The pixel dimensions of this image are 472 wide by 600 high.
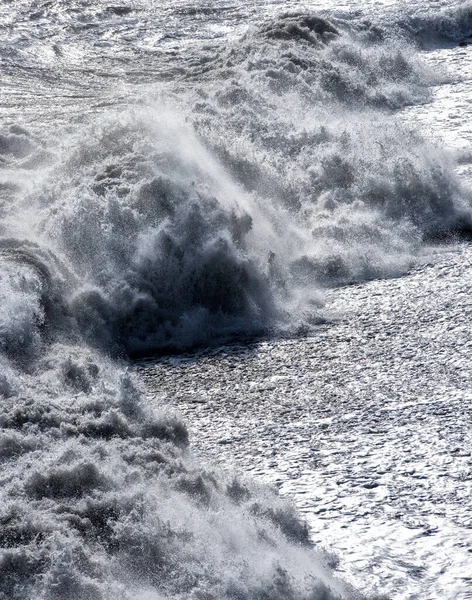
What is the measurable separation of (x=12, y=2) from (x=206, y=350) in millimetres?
9152

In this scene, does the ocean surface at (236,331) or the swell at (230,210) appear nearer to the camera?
the ocean surface at (236,331)

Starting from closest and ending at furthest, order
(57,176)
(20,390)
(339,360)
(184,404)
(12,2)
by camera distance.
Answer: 1. (20,390)
2. (184,404)
3. (339,360)
4. (57,176)
5. (12,2)

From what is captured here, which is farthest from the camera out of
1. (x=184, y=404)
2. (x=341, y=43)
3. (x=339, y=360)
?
(x=341, y=43)

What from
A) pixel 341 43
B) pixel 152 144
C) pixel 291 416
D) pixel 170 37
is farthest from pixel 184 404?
A: pixel 170 37

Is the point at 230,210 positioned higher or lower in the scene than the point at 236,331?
higher

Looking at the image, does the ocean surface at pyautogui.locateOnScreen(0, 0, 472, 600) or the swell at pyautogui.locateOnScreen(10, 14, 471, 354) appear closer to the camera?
the ocean surface at pyautogui.locateOnScreen(0, 0, 472, 600)

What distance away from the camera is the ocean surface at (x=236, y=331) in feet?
13.4

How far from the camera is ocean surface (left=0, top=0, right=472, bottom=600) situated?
A: 4094 mm

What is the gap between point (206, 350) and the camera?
6090 mm

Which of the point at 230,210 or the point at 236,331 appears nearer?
the point at 236,331

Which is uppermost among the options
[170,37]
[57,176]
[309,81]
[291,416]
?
[170,37]

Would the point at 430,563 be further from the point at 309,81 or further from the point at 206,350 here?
the point at 309,81

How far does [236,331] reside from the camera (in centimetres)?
628

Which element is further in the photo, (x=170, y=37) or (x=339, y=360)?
(x=170, y=37)
